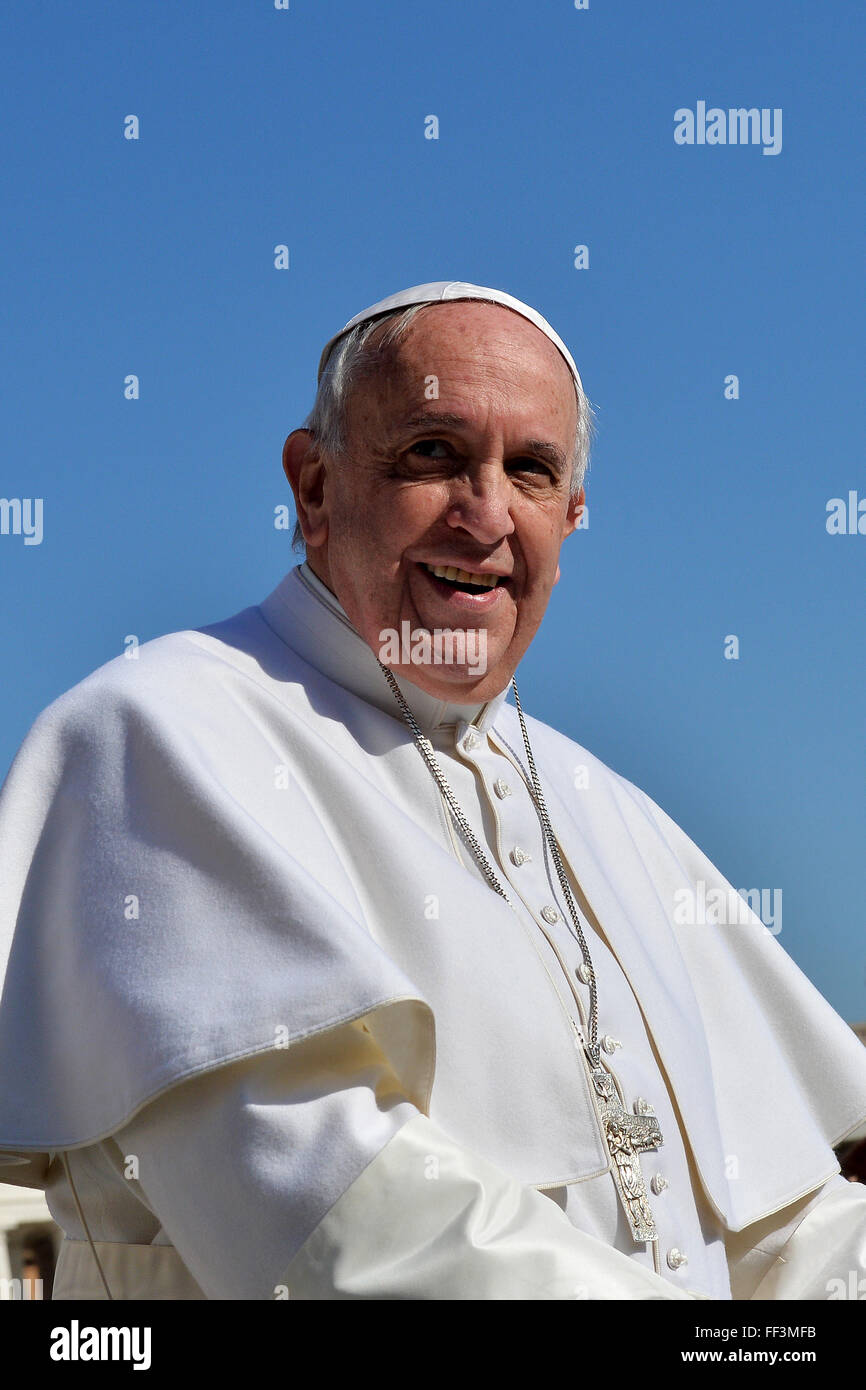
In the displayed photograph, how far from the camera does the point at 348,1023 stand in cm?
329

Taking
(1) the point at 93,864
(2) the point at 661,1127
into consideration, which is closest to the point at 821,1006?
(2) the point at 661,1127

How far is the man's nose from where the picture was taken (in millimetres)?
4160

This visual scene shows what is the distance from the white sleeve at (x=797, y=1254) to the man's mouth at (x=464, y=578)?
1748 millimetres

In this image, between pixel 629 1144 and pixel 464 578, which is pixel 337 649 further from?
pixel 629 1144

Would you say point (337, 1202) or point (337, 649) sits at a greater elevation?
point (337, 649)

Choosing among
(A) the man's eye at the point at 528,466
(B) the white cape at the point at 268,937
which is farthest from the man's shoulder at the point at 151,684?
(A) the man's eye at the point at 528,466

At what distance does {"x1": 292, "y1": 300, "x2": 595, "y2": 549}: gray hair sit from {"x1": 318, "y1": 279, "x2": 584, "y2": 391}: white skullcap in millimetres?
23

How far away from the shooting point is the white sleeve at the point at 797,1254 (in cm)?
429

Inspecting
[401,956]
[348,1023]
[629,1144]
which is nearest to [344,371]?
[401,956]

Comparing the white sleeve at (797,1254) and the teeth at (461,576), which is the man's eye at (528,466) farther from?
the white sleeve at (797,1254)

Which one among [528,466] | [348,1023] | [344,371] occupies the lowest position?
[348,1023]

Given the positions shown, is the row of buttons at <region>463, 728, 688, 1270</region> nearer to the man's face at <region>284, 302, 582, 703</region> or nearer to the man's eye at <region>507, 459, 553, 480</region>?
the man's face at <region>284, 302, 582, 703</region>

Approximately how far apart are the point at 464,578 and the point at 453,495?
207 millimetres

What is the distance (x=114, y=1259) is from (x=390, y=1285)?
2.81ft
